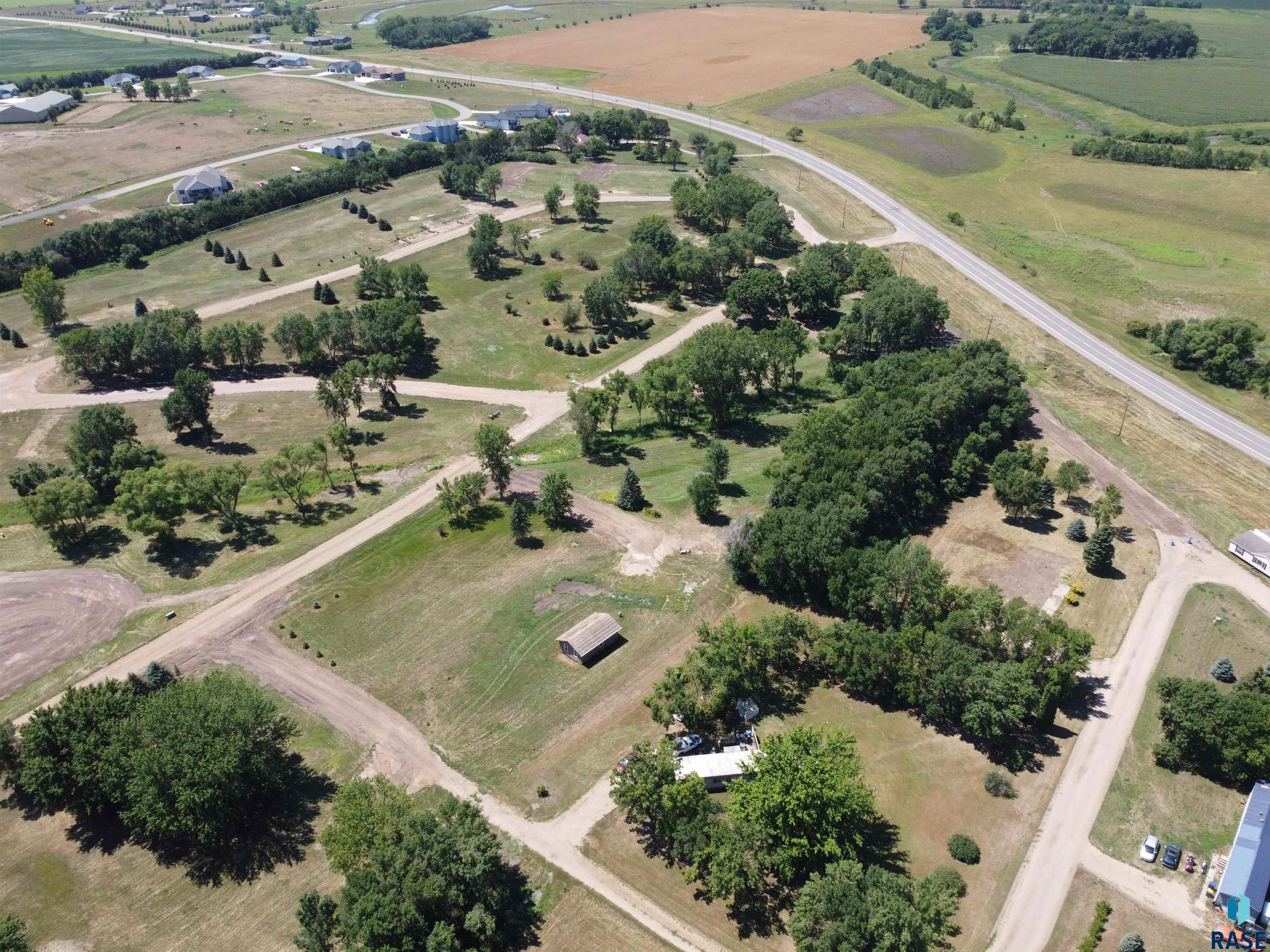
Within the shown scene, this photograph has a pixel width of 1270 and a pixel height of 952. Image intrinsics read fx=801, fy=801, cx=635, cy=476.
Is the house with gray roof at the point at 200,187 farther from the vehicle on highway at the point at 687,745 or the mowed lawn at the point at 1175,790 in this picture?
the mowed lawn at the point at 1175,790

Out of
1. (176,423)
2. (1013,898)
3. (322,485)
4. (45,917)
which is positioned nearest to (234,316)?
(176,423)

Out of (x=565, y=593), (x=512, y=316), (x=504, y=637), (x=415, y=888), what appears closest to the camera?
(x=415, y=888)

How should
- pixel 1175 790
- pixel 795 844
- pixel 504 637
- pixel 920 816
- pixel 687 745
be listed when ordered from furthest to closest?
pixel 504 637 → pixel 687 745 → pixel 1175 790 → pixel 920 816 → pixel 795 844

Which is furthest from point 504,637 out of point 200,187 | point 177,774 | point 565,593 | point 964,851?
point 200,187

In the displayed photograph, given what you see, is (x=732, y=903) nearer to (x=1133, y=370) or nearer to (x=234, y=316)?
(x=1133, y=370)

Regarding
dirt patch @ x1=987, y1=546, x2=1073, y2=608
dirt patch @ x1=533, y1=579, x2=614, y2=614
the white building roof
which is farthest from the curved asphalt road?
dirt patch @ x1=533, y1=579, x2=614, y2=614

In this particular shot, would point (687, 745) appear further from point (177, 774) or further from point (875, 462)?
point (875, 462)

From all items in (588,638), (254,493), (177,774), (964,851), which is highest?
(177,774)

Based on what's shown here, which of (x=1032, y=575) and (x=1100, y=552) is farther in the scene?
(x=1032, y=575)

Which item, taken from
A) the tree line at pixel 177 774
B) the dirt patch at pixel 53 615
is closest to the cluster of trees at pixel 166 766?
the tree line at pixel 177 774
